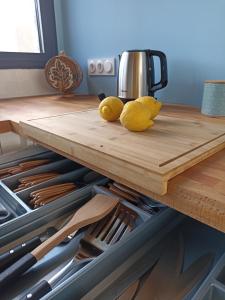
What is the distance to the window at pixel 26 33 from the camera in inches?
49.7

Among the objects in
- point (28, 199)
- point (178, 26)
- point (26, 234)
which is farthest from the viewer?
point (178, 26)

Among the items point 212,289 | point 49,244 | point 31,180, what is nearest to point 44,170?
point 31,180

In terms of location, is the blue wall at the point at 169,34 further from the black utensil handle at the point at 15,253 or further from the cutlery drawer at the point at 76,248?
the black utensil handle at the point at 15,253

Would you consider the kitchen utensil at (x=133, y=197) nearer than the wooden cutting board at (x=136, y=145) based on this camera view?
→ No

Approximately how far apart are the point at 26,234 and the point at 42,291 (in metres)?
0.14

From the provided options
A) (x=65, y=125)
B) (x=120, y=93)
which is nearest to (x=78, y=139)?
(x=65, y=125)

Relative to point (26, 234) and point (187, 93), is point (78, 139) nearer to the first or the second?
point (26, 234)

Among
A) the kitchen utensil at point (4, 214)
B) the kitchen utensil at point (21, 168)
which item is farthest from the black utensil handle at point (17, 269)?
the kitchen utensil at point (21, 168)

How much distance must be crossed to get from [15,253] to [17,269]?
0.04 m

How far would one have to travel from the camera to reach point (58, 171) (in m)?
0.80

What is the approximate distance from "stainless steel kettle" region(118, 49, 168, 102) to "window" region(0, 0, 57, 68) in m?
0.73

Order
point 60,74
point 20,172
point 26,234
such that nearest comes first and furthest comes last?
point 26,234 → point 20,172 → point 60,74

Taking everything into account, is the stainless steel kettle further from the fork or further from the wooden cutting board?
the fork

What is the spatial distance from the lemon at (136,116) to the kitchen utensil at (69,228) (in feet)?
0.63
